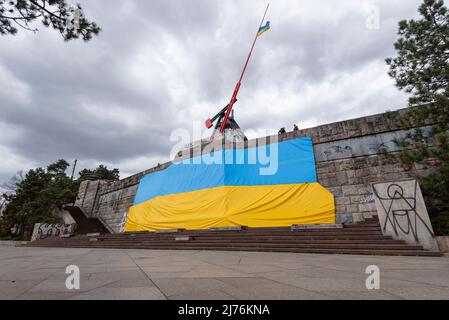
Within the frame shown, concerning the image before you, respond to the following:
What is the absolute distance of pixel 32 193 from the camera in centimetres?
2488

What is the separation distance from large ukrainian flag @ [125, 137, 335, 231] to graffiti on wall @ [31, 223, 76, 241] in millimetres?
9758

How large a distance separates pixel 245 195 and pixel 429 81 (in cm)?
840

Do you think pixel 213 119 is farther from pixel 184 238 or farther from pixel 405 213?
pixel 405 213

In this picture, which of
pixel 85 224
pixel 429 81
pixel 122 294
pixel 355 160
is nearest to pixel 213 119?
pixel 85 224

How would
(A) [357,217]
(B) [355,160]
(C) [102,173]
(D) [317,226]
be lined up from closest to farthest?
1. (D) [317,226]
2. (A) [357,217]
3. (B) [355,160]
4. (C) [102,173]

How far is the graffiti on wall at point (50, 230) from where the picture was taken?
1938 cm

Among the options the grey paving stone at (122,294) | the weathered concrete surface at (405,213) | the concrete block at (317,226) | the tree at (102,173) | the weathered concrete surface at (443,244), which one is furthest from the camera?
the tree at (102,173)

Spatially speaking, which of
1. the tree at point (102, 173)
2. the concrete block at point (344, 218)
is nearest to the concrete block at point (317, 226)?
the concrete block at point (344, 218)

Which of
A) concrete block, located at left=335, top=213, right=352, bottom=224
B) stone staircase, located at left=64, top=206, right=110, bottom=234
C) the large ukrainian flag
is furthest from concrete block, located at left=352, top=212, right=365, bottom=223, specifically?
stone staircase, located at left=64, top=206, right=110, bottom=234

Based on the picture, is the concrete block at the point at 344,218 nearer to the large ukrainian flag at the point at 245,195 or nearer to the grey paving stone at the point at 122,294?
the large ukrainian flag at the point at 245,195

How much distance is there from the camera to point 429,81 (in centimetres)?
645

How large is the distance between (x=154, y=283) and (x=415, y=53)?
29.8ft

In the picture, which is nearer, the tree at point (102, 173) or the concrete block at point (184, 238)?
the concrete block at point (184, 238)

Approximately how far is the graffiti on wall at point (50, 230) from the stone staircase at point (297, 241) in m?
12.2
